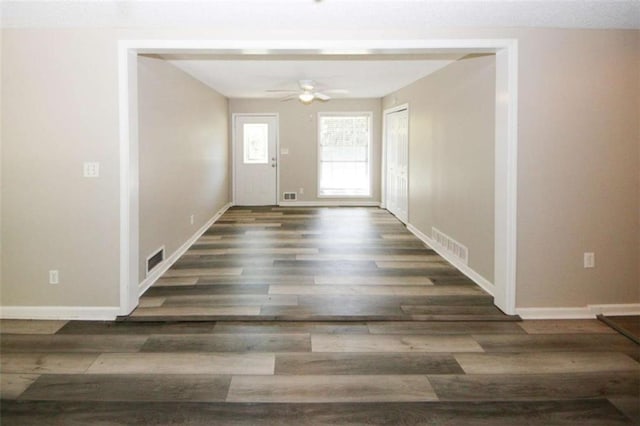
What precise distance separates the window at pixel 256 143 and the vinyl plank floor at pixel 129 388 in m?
7.86

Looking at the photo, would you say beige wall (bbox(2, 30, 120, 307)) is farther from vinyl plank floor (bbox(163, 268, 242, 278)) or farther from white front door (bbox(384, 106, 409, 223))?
white front door (bbox(384, 106, 409, 223))

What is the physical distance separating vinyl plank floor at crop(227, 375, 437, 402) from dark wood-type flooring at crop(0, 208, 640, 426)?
0.01 meters

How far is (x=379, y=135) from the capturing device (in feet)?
33.2

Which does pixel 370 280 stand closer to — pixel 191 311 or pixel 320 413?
pixel 191 311

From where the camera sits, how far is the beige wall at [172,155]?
440cm

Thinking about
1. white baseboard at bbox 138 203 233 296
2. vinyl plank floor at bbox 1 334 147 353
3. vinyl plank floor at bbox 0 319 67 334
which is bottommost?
vinyl plank floor at bbox 1 334 147 353


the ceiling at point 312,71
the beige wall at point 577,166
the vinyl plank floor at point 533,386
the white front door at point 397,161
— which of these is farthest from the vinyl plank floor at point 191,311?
the white front door at point 397,161

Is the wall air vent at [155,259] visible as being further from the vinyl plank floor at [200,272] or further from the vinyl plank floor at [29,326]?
the vinyl plank floor at [29,326]

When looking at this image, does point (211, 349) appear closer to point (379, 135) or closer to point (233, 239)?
point (233, 239)

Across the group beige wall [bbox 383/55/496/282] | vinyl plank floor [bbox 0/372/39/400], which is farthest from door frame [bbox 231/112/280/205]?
vinyl plank floor [bbox 0/372/39/400]

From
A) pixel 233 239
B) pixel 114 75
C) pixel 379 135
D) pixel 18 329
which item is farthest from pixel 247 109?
pixel 18 329

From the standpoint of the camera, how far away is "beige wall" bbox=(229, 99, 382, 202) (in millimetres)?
10062

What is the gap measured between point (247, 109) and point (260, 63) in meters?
4.58

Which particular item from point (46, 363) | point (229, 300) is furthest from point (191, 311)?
point (46, 363)
